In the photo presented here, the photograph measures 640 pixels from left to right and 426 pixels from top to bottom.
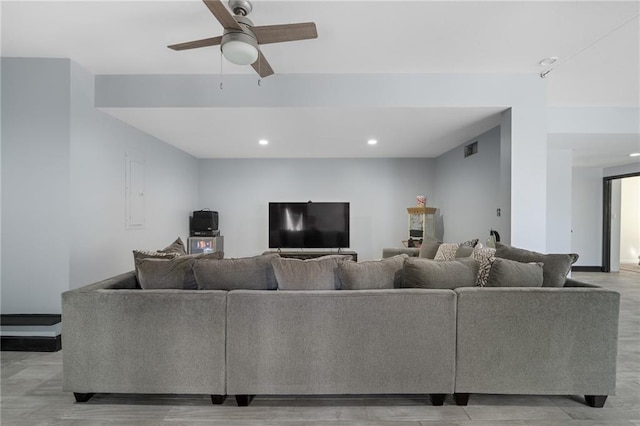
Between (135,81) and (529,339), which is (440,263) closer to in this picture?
(529,339)

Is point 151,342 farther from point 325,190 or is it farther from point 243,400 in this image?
point 325,190

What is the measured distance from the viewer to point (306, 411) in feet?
6.81

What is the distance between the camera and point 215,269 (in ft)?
7.31

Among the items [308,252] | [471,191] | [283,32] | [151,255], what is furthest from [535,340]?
[308,252]

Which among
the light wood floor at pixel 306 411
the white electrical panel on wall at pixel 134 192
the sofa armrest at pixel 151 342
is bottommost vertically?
the light wood floor at pixel 306 411

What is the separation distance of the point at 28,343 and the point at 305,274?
276 centimetres

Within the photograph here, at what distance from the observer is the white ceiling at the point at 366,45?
249 centimetres

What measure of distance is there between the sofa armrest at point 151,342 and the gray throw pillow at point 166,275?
178mm

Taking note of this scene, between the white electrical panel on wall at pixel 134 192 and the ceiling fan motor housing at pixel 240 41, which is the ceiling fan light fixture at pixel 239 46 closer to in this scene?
the ceiling fan motor housing at pixel 240 41

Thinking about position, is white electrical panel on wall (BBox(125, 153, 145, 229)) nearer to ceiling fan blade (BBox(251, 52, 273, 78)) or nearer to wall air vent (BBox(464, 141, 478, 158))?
ceiling fan blade (BBox(251, 52, 273, 78))

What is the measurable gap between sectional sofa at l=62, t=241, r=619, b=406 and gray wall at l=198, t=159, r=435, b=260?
4728mm

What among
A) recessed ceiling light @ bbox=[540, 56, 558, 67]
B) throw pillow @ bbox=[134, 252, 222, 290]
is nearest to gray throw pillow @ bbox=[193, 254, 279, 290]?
throw pillow @ bbox=[134, 252, 222, 290]

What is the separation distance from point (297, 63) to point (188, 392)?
294cm

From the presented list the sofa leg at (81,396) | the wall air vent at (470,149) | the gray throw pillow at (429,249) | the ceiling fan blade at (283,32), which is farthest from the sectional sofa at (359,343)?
the wall air vent at (470,149)
